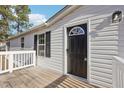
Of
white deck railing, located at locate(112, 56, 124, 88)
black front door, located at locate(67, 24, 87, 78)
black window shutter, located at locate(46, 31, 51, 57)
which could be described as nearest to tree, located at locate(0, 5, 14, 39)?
black window shutter, located at locate(46, 31, 51, 57)

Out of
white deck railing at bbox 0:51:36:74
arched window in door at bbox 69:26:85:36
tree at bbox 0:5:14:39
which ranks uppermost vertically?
tree at bbox 0:5:14:39

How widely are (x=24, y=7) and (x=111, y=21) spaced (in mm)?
23850

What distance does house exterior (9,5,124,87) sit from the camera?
4709 millimetres

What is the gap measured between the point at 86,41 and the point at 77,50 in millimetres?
600

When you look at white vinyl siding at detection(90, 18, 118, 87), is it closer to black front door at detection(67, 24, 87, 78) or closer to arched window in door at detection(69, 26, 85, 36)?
black front door at detection(67, 24, 87, 78)

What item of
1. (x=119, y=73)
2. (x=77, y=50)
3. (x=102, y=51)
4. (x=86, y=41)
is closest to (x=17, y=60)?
(x=77, y=50)

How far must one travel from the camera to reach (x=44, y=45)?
871 cm

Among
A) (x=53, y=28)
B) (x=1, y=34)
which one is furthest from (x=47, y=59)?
(x=1, y=34)

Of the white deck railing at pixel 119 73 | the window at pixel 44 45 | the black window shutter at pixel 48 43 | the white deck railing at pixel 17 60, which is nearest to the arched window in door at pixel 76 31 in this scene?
the black window shutter at pixel 48 43

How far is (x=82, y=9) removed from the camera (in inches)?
229

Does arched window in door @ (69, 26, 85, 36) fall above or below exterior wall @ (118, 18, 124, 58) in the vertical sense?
above

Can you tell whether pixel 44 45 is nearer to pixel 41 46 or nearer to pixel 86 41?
pixel 41 46

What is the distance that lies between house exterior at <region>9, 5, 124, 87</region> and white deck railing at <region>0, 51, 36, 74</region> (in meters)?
1.28

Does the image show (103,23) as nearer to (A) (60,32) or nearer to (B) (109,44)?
(B) (109,44)
